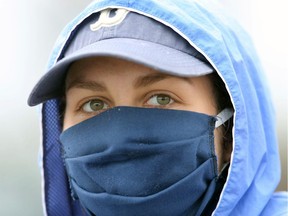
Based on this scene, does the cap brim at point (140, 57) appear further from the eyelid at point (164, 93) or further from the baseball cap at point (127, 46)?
the eyelid at point (164, 93)

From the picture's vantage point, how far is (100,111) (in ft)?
4.33

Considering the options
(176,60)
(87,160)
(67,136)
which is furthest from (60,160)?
(176,60)

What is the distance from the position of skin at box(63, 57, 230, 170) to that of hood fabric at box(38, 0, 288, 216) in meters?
0.09

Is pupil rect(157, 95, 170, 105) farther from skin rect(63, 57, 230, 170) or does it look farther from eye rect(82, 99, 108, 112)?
eye rect(82, 99, 108, 112)

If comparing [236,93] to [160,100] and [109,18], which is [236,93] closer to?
[160,100]

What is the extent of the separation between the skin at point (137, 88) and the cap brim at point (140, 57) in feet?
0.23

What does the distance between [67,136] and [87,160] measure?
0.48 feet

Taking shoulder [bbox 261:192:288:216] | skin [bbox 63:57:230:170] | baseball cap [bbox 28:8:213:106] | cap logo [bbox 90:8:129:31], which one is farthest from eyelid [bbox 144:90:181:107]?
shoulder [bbox 261:192:288:216]

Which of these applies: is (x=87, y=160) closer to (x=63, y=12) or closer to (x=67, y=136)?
(x=67, y=136)

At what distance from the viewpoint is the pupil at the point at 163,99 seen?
4.13ft

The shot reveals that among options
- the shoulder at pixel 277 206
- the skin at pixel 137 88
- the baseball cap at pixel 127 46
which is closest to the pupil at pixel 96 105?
the skin at pixel 137 88

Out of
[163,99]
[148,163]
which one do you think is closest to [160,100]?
[163,99]

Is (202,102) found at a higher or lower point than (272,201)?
higher

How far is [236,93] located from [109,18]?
44cm
